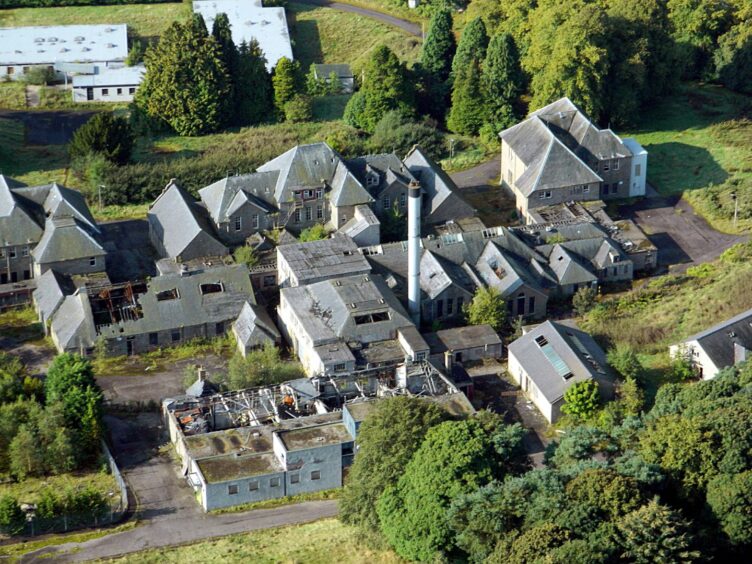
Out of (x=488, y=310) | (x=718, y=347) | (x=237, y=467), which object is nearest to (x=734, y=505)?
(x=718, y=347)

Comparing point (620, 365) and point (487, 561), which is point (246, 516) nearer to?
point (487, 561)

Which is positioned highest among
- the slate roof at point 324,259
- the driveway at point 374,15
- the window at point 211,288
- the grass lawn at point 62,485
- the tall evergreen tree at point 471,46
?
the tall evergreen tree at point 471,46

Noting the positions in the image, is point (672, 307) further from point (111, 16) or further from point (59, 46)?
point (111, 16)

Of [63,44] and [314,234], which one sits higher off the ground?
[63,44]

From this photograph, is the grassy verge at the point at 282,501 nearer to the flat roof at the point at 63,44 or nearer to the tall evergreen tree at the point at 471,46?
the tall evergreen tree at the point at 471,46

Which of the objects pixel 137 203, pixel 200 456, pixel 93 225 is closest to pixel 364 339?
pixel 200 456

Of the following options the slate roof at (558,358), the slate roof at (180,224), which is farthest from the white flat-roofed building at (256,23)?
the slate roof at (558,358)

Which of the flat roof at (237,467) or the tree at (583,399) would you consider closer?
the flat roof at (237,467)
